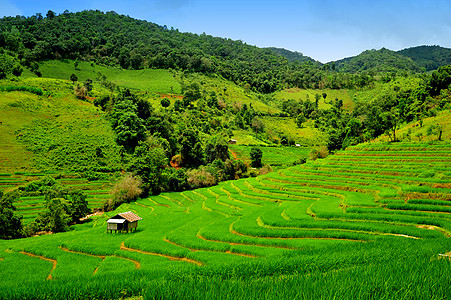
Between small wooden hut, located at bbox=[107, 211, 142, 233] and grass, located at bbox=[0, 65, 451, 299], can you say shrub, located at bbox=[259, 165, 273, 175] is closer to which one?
grass, located at bbox=[0, 65, 451, 299]

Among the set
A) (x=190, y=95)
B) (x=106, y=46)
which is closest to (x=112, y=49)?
(x=106, y=46)

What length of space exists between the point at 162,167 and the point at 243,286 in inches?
2218

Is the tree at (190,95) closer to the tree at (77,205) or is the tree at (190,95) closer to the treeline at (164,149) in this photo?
the treeline at (164,149)

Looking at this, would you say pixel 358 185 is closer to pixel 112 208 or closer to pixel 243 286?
pixel 243 286

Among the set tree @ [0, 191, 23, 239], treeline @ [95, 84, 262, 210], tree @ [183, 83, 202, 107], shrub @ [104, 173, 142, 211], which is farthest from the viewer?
tree @ [183, 83, 202, 107]

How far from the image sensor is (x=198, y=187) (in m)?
67.9

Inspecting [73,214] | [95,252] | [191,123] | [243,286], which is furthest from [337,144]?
[243,286]

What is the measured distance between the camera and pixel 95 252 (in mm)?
20969

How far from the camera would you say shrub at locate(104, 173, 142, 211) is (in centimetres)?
4834

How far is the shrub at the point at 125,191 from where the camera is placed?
48344mm

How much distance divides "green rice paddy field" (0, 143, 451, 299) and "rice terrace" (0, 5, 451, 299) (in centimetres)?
9

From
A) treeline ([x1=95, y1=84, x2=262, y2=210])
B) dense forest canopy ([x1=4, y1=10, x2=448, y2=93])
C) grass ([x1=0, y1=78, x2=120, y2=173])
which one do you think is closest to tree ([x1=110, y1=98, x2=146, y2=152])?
treeline ([x1=95, y1=84, x2=262, y2=210])

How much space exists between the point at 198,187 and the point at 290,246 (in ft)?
168

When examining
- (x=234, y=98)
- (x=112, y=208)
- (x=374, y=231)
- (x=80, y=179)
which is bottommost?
(x=112, y=208)
